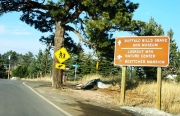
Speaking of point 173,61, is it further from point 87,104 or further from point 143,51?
point 87,104

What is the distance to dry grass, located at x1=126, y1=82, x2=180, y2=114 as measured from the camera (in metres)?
17.2

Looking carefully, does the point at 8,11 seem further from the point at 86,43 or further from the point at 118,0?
the point at 118,0

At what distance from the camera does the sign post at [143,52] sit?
15273 mm

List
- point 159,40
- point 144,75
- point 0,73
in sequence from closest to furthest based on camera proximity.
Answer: point 159,40 < point 144,75 < point 0,73

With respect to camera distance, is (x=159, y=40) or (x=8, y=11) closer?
(x=159, y=40)

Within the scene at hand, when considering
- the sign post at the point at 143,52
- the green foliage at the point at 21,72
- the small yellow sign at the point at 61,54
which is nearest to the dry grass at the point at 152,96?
the sign post at the point at 143,52

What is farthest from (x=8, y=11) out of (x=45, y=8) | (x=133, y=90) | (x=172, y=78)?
(x=172, y=78)

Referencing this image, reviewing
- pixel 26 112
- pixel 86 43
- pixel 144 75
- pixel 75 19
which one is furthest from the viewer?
pixel 144 75

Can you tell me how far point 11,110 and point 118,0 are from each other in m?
11.3

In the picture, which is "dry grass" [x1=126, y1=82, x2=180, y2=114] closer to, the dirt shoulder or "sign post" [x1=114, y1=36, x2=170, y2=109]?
the dirt shoulder

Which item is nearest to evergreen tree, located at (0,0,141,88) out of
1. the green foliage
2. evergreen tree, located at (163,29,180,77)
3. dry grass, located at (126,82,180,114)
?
dry grass, located at (126,82,180,114)

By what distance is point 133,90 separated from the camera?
74.0 ft

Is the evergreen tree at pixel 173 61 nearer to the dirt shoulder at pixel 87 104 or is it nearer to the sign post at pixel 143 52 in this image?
the dirt shoulder at pixel 87 104

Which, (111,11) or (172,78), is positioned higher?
(111,11)
